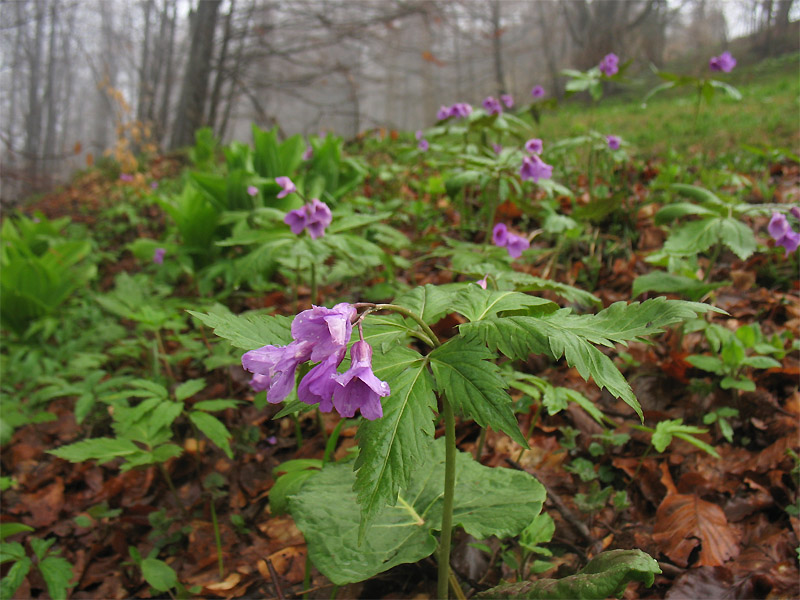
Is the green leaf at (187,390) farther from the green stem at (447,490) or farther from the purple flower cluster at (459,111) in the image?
the purple flower cluster at (459,111)

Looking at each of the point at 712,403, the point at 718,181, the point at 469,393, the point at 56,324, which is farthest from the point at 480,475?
the point at 56,324

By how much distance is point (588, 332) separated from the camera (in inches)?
32.3

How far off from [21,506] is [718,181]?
391 centimetres

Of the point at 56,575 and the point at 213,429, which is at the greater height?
the point at 213,429

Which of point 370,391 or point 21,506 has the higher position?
point 370,391

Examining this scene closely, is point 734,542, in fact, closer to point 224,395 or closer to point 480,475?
point 480,475

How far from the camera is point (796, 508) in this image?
131 cm

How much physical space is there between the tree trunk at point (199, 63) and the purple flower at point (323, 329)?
332 inches

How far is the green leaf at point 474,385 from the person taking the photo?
2.31ft

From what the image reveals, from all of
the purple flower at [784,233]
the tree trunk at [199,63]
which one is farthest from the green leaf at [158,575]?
the tree trunk at [199,63]

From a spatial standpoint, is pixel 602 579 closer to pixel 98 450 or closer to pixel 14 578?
pixel 98 450

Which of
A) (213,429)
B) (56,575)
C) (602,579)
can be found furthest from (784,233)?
(56,575)

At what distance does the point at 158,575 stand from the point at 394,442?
1182 mm

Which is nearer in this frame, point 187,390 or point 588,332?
point 588,332
